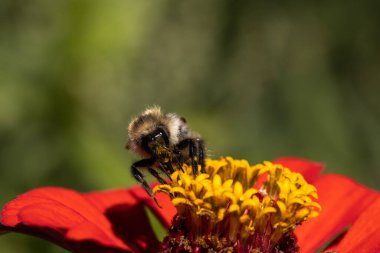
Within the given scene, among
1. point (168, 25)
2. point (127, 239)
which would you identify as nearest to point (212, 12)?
point (168, 25)

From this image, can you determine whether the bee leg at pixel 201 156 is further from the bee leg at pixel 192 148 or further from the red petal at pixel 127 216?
the red petal at pixel 127 216

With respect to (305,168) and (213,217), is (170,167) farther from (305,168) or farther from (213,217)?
(305,168)

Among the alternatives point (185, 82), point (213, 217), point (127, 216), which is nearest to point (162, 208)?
point (127, 216)

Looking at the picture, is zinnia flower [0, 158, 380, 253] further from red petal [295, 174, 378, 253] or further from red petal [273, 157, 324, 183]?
red petal [273, 157, 324, 183]

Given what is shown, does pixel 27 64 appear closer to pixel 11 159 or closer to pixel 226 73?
pixel 11 159

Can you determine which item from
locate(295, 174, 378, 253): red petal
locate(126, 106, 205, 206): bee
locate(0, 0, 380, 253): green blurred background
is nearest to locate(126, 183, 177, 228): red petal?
locate(126, 106, 205, 206): bee

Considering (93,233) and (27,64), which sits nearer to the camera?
(93,233)
